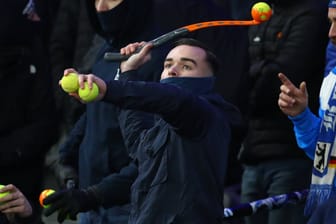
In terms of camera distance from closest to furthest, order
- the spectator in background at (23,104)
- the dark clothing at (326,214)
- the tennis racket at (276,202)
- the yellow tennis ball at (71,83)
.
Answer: the dark clothing at (326,214)
the yellow tennis ball at (71,83)
the tennis racket at (276,202)
the spectator in background at (23,104)

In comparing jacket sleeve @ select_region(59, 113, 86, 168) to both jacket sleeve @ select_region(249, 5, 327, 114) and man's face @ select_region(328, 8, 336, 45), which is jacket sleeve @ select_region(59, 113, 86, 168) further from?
man's face @ select_region(328, 8, 336, 45)

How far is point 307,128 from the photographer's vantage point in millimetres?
5277

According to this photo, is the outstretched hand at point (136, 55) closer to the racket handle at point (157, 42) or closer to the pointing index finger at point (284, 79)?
the racket handle at point (157, 42)

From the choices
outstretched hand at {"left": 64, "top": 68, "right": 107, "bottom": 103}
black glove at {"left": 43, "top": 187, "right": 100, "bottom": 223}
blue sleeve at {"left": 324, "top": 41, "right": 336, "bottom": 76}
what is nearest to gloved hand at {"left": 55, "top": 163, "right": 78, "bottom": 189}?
black glove at {"left": 43, "top": 187, "right": 100, "bottom": 223}

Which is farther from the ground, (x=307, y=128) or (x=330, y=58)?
(x=330, y=58)

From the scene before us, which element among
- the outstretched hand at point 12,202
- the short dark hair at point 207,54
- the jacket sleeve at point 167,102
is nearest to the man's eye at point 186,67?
the short dark hair at point 207,54

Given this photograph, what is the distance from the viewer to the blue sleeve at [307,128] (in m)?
5.21

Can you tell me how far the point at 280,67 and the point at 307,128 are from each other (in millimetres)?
1103

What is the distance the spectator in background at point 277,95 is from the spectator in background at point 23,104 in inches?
47.8

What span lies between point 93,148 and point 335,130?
1.23m

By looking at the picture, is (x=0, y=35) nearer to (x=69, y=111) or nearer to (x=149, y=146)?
(x=69, y=111)

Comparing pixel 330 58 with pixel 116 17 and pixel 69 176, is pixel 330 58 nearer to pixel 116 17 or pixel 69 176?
pixel 116 17

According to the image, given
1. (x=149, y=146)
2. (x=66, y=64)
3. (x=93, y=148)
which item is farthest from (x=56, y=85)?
(x=149, y=146)

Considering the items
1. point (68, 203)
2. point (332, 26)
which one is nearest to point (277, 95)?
point (332, 26)
